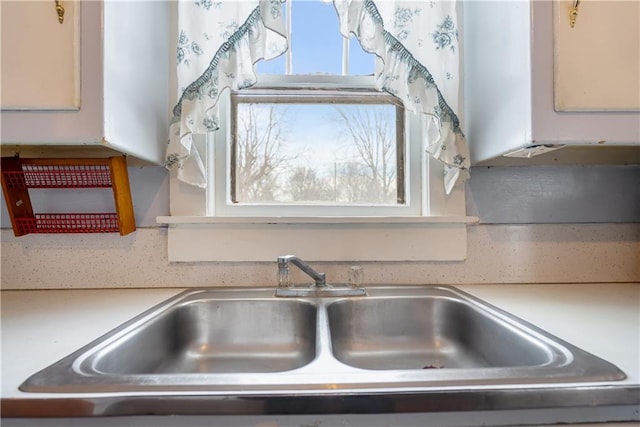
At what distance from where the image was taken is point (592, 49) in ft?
2.53

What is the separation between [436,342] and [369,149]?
26.2 inches

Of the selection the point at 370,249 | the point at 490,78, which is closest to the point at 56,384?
the point at 370,249

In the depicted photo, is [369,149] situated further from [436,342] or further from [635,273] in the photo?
[635,273]

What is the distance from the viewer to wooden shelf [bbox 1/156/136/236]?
98 cm

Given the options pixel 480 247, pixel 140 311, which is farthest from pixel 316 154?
pixel 140 311

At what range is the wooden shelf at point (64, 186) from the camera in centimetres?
98

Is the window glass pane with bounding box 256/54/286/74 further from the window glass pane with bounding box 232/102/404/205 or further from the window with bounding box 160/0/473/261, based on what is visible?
the window glass pane with bounding box 232/102/404/205

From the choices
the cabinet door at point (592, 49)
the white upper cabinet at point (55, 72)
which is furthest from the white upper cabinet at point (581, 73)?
the white upper cabinet at point (55, 72)

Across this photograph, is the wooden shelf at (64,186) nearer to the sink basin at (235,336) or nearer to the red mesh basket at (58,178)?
the red mesh basket at (58,178)

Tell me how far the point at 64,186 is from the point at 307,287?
76 centimetres

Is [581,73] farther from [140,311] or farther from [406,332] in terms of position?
[140,311]

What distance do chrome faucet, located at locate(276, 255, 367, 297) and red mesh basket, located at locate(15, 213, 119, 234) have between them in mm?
507

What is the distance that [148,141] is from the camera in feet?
3.19

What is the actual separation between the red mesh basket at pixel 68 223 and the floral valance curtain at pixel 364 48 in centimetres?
25
